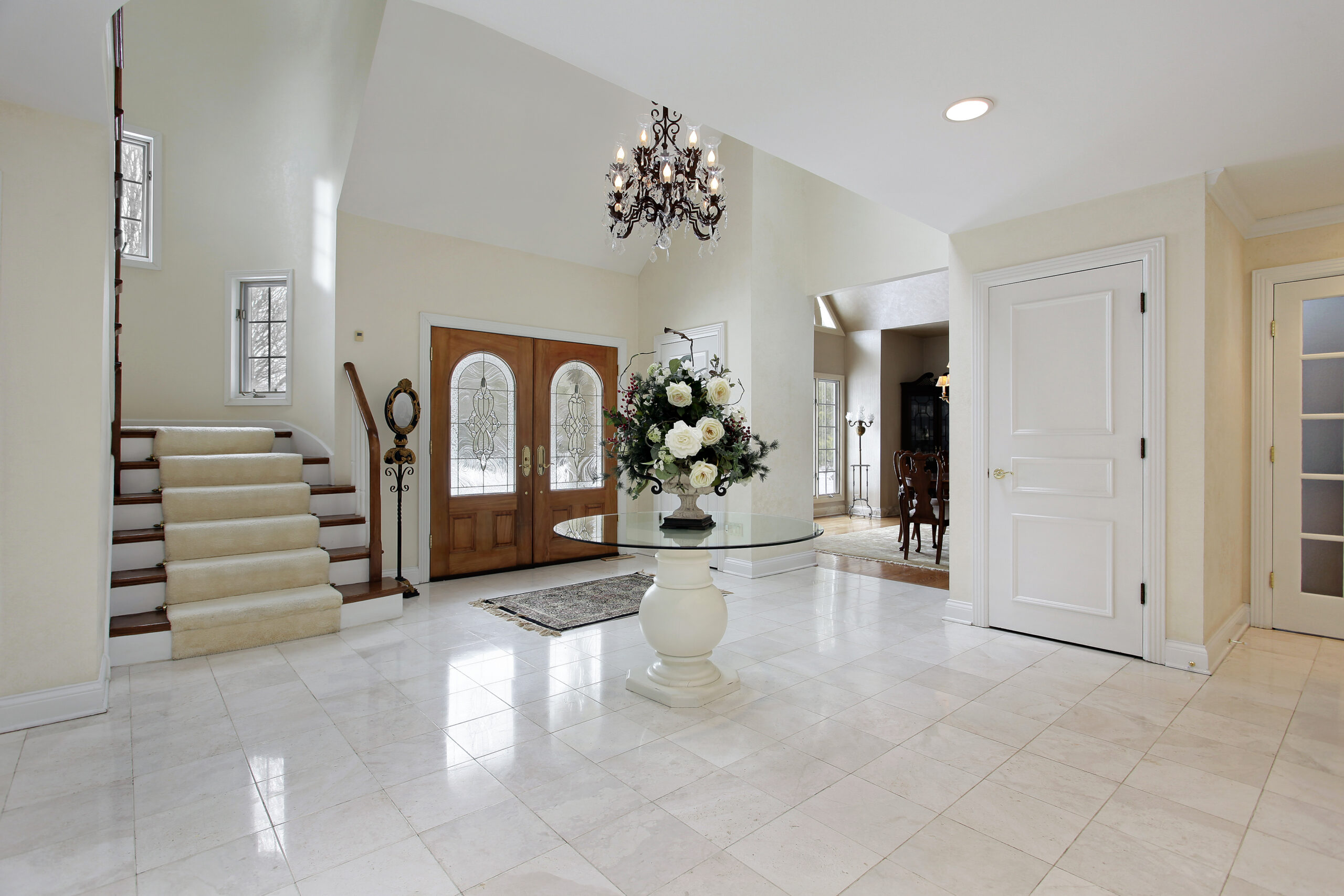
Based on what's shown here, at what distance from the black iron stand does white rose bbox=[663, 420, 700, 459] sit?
8.90ft

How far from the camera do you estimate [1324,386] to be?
12.4 feet

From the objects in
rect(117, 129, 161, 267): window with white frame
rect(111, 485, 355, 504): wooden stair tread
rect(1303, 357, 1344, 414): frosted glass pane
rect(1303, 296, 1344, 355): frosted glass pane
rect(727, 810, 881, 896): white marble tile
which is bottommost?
rect(727, 810, 881, 896): white marble tile

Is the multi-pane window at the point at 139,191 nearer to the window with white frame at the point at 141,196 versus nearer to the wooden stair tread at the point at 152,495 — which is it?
the window with white frame at the point at 141,196

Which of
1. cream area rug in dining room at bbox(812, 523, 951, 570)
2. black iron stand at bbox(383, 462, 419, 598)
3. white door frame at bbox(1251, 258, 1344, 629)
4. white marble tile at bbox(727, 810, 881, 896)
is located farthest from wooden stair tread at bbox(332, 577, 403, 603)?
white door frame at bbox(1251, 258, 1344, 629)

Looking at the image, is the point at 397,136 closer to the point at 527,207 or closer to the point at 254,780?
the point at 527,207

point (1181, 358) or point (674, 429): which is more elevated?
point (1181, 358)

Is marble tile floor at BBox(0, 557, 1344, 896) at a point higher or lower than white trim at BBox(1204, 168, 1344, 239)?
lower

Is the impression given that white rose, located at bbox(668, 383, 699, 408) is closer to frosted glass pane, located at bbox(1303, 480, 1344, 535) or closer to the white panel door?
the white panel door

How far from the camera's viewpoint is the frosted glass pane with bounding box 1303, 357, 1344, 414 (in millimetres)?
3727

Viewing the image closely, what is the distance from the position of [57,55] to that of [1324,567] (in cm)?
641

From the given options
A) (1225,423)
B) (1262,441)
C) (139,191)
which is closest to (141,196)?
(139,191)

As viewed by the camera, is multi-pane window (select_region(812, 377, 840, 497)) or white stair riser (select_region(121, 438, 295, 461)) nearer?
white stair riser (select_region(121, 438, 295, 461))

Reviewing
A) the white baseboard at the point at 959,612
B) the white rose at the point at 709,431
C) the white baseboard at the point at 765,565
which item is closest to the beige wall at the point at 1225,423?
the white baseboard at the point at 959,612

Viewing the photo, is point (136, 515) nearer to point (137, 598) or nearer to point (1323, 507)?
point (137, 598)
